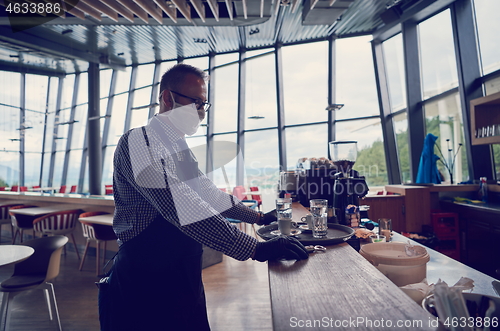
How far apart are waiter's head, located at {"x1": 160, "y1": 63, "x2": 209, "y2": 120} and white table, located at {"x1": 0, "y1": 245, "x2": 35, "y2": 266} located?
5.43 ft

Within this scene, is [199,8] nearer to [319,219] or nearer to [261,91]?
[261,91]

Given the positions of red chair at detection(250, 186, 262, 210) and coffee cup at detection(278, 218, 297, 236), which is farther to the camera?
red chair at detection(250, 186, 262, 210)

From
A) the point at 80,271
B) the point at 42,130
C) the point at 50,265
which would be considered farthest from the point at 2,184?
the point at 50,265

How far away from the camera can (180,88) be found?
4.63 feet

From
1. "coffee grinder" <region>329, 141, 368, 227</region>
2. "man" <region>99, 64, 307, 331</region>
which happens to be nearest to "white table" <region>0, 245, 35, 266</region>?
"man" <region>99, 64, 307, 331</region>

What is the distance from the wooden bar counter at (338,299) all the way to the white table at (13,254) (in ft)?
6.66

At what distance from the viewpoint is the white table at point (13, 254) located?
2.04 metres

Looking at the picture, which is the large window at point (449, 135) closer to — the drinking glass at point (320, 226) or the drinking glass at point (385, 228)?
the drinking glass at point (385, 228)

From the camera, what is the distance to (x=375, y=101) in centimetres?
701

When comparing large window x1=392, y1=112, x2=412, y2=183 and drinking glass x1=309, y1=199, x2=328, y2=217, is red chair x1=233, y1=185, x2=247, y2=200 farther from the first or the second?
drinking glass x1=309, y1=199, x2=328, y2=217

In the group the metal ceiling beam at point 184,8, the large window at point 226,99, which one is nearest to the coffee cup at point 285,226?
the metal ceiling beam at point 184,8

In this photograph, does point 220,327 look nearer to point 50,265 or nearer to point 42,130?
point 50,265

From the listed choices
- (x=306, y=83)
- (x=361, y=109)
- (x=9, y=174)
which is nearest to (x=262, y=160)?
(x=306, y=83)

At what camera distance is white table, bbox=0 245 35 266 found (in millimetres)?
2037
